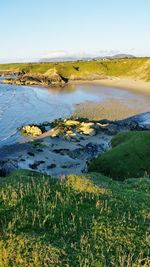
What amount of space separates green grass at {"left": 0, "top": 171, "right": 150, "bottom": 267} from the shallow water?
50.5 metres

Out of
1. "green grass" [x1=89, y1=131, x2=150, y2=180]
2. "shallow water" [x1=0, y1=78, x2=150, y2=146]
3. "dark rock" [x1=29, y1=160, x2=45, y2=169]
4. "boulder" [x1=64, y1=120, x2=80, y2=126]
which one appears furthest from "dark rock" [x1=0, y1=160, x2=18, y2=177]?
"boulder" [x1=64, y1=120, x2=80, y2=126]

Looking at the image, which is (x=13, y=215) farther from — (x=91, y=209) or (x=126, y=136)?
Answer: (x=126, y=136)

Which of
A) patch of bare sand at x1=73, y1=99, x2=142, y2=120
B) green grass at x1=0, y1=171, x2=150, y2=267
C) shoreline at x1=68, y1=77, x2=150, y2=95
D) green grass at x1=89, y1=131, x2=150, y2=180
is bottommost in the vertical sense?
patch of bare sand at x1=73, y1=99, x2=142, y2=120

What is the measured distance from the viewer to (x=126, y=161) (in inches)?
1662

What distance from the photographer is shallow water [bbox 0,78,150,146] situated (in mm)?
93812

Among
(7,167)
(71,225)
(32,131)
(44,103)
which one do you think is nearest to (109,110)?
(44,103)

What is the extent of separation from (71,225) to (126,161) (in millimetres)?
23987

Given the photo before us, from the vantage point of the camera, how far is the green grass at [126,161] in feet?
133

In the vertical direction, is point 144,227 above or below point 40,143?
above

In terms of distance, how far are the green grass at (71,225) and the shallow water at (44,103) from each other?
5046cm

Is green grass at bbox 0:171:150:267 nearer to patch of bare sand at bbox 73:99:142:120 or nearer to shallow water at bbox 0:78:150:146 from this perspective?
shallow water at bbox 0:78:150:146

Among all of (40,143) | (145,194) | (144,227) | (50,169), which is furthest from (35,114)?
(144,227)

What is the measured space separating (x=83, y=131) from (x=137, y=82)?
119529mm

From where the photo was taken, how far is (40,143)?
211 feet
